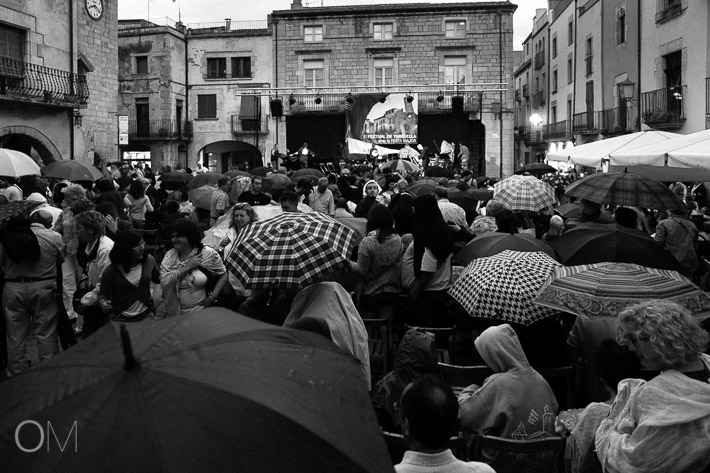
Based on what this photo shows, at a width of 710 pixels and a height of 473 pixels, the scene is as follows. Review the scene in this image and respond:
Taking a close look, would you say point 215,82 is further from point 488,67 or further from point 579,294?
point 579,294

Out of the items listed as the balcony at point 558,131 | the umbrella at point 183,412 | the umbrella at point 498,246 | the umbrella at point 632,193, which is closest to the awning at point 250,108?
the balcony at point 558,131

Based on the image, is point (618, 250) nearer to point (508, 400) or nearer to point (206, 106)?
point (508, 400)

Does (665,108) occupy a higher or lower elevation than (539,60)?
lower

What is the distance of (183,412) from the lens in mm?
1941

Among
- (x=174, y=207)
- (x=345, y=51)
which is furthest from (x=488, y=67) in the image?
(x=174, y=207)

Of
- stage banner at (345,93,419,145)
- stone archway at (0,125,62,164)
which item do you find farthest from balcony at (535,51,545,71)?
stone archway at (0,125,62,164)

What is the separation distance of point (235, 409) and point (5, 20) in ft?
63.7

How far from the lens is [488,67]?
34688 mm

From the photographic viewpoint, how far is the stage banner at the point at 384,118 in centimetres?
3325

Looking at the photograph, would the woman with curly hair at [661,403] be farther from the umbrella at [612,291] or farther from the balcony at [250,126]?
the balcony at [250,126]

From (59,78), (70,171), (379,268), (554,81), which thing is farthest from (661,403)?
(554,81)

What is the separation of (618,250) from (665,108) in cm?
1735

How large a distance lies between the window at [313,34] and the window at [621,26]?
14.3m

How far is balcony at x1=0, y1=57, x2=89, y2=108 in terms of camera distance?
18.7 metres
